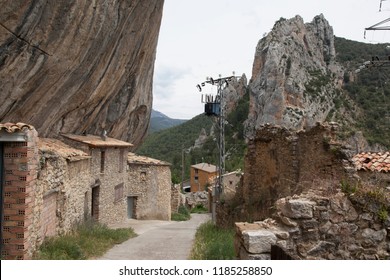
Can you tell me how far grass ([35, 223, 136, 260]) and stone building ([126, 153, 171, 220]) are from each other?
8776 millimetres

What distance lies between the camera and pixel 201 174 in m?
50.7

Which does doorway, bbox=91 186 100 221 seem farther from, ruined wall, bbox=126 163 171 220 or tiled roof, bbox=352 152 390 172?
tiled roof, bbox=352 152 390 172

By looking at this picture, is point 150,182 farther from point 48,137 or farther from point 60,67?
point 60,67

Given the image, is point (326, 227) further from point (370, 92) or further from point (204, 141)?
point (204, 141)

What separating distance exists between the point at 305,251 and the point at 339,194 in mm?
944

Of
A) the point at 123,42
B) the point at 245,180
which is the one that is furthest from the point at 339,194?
the point at 123,42

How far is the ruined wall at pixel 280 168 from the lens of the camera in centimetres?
870

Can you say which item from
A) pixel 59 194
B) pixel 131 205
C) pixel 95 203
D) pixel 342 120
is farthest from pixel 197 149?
pixel 59 194

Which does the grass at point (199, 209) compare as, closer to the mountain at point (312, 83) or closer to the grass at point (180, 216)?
the grass at point (180, 216)

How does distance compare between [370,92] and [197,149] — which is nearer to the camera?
[370,92]

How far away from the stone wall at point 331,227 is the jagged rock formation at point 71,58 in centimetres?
817

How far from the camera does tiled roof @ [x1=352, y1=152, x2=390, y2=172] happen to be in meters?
12.3

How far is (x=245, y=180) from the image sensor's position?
1280 centimetres

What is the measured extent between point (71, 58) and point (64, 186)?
4011 millimetres
